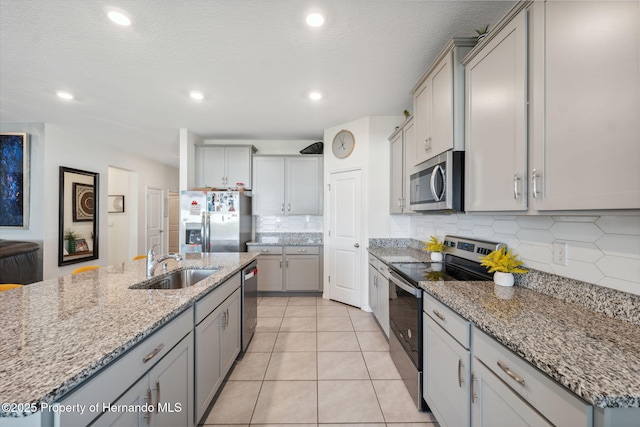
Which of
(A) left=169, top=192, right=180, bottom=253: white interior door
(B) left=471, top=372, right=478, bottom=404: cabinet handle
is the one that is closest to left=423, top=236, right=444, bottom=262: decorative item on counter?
(B) left=471, top=372, right=478, bottom=404: cabinet handle

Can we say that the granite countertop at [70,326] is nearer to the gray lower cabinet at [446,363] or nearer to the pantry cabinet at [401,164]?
the gray lower cabinet at [446,363]

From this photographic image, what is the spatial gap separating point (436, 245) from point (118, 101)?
3.90m

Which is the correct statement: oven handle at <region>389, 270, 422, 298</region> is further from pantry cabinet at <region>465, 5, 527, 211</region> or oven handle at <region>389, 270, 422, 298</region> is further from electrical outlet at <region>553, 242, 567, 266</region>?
electrical outlet at <region>553, 242, 567, 266</region>

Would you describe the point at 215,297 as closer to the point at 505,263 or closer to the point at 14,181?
the point at 505,263

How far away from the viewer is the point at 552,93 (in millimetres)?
1052

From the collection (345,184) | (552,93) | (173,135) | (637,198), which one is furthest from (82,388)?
(173,135)

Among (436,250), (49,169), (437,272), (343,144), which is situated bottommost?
(437,272)

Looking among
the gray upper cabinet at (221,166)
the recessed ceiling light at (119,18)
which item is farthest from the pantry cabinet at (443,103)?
the gray upper cabinet at (221,166)

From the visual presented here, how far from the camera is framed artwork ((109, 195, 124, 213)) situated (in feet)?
17.9

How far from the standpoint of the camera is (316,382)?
205 cm

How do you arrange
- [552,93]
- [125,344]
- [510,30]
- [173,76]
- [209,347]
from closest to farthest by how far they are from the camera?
[125,344] < [552,93] < [510,30] < [209,347] < [173,76]

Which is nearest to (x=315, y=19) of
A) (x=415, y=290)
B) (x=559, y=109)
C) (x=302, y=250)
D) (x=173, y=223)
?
(x=559, y=109)

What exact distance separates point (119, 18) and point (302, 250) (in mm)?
3255

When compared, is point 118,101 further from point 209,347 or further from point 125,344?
point 125,344
